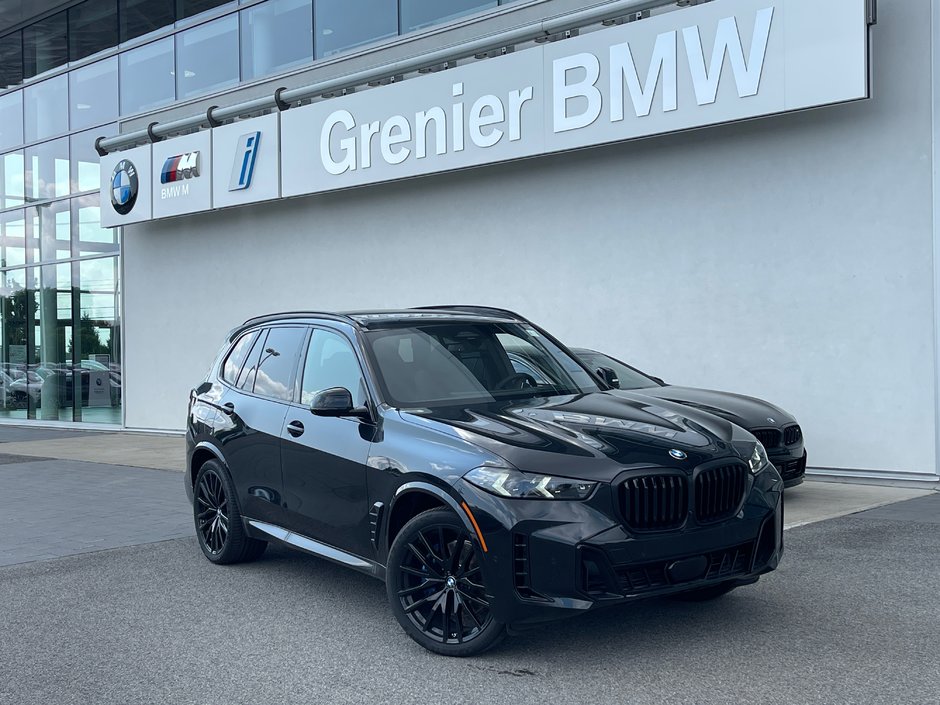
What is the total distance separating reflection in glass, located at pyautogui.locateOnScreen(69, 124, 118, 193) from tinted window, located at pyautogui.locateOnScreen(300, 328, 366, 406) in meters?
16.6

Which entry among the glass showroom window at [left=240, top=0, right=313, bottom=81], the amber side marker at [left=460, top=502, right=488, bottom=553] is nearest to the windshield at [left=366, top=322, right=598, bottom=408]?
the amber side marker at [left=460, top=502, right=488, bottom=553]

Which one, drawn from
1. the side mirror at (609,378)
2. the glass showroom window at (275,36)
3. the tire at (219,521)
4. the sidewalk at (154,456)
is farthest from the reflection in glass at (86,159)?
the side mirror at (609,378)

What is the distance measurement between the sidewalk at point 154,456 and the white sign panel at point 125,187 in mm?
4294

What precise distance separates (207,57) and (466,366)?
1555 centimetres

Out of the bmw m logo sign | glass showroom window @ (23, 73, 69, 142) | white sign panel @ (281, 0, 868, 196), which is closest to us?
white sign panel @ (281, 0, 868, 196)

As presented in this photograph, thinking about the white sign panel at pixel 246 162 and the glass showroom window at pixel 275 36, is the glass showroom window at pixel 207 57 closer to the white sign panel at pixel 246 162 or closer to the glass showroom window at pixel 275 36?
the glass showroom window at pixel 275 36

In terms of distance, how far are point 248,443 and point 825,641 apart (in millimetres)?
3789

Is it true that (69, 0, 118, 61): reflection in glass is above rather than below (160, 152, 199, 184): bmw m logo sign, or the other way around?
above

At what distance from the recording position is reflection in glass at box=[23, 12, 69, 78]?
22.9 metres

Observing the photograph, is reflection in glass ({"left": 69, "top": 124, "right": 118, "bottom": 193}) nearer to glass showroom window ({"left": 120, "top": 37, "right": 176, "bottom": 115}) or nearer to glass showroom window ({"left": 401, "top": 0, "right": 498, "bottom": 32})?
glass showroom window ({"left": 120, "top": 37, "right": 176, "bottom": 115})

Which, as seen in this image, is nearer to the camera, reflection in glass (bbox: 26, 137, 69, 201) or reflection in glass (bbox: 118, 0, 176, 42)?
reflection in glass (bbox: 118, 0, 176, 42)

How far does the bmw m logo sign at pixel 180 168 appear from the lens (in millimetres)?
18056

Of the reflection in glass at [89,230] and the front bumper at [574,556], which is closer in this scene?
the front bumper at [574,556]

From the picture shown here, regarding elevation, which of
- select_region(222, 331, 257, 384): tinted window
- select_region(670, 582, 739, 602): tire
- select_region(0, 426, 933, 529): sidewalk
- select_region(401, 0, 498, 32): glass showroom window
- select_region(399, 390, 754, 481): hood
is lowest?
select_region(0, 426, 933, 529): sidewalk
